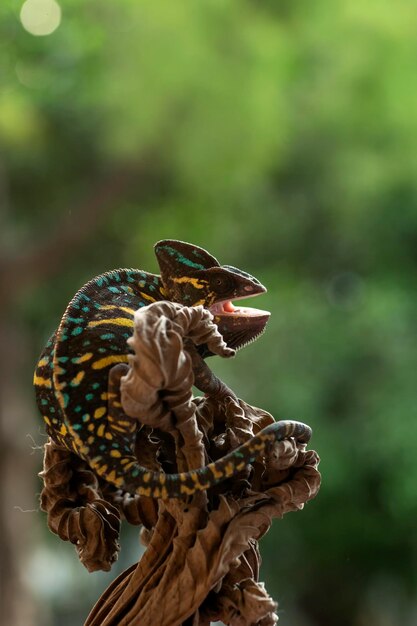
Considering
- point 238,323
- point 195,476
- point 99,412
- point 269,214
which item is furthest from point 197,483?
point 269,214

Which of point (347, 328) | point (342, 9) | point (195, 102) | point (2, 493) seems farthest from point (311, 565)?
point (342, 9)

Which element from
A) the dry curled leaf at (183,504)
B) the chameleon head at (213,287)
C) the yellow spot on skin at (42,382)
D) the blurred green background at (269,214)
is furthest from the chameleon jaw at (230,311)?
the blurred green background at (269,214)

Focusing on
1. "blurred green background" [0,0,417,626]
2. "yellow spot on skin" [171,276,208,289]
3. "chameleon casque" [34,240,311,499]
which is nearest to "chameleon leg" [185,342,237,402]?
"chameleon casque" [34,240,311,499]

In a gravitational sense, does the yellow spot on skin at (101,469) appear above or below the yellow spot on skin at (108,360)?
below

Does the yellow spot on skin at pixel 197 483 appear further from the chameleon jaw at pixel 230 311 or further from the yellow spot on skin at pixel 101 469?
the chameleon jaw at pixel 230 311

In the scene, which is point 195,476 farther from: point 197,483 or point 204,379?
point 204,379

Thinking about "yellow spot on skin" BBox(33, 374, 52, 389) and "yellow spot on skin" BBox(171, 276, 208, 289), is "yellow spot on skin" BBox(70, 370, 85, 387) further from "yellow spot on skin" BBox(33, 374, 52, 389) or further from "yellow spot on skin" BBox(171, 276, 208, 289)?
"yellow spot on skin" BBox(171, 276, 208, 289)

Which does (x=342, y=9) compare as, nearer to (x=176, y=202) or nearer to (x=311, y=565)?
(x=176, y=202)
